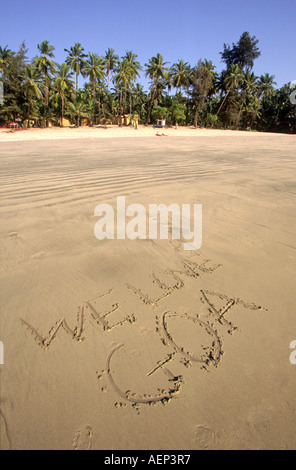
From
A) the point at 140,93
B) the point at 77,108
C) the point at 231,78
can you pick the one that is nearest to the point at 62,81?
the point at 77,108

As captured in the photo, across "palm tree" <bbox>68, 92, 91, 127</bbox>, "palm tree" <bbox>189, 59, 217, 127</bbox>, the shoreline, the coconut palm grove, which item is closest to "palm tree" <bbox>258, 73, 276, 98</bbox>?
the coconut palm grove

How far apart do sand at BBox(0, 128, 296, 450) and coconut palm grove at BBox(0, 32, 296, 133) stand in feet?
111

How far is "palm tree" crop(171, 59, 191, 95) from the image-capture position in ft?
126

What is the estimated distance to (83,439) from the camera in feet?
4.34

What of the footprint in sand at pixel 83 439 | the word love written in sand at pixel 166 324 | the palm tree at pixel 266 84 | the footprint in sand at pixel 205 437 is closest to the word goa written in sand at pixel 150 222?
the word love written in sand at pixel 166 324

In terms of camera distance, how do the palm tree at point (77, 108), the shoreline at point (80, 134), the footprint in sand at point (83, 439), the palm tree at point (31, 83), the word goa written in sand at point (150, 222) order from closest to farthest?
the footprint in sand at point (83, 439) < the word goa written in sand at point (150, 222) < the shoreline at point (80, 134) < the palm tree at point (31, 83) < the palm tree at point (77, 108)

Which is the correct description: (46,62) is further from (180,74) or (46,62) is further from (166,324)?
(166,324)

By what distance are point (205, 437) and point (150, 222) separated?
2.86 metres

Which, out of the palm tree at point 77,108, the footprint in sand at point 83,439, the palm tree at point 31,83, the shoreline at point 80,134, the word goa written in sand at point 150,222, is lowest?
the footprint in sand at point 83,439

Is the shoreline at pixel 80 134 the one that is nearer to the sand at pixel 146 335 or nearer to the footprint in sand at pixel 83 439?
the sand at pixel 146 335

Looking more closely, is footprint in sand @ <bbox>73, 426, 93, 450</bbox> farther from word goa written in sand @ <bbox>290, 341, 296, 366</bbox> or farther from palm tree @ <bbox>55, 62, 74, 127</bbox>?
palm tree @ <bbox>55, 62, 74, 127</bbox>

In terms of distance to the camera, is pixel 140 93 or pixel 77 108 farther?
pixel 140 93

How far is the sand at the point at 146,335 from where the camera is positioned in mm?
1396
